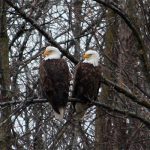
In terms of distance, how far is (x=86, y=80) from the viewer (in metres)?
7.82

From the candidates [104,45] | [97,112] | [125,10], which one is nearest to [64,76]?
[125,10]

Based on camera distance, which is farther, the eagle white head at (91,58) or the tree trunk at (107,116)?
the tree trunk at (107,116)

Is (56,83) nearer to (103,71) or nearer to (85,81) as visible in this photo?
(85,81)

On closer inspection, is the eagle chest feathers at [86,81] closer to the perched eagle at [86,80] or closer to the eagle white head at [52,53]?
the perched eagle at [86,80]

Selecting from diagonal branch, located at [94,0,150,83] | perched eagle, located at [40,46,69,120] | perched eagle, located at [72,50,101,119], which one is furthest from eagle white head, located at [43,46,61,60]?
diagonal branch, located at [94,0,150,83]

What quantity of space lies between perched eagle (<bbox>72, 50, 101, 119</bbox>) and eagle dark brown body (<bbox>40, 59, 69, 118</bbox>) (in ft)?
0.87

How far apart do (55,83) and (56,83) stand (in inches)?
0.6

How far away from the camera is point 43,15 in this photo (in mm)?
11844

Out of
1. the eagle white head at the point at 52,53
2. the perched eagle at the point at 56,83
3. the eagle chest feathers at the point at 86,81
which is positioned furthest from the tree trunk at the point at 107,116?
the perched eagle at the point at 56,83

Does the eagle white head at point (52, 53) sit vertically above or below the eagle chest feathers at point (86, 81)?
above

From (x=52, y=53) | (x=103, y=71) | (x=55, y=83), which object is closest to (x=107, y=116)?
(x=103, y=71)

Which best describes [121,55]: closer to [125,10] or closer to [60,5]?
[125,10]

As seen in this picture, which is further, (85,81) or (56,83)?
(85,81)

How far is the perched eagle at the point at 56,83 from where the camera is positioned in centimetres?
746
